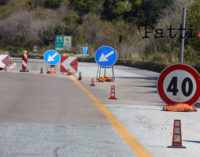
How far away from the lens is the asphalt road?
24.9ft

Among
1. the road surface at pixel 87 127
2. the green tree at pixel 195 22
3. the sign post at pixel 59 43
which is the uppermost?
the green tree at pixel 195 22

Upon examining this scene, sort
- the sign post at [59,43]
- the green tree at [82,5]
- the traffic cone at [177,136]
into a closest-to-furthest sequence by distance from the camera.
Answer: the traffic cone at [177,136]
the sign post at [59,43]
the green tree at [82,5]

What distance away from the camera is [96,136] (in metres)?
8.87

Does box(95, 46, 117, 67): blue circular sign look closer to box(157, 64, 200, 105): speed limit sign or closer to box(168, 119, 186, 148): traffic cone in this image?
box(157, 64, 200, 105): speed limit sign

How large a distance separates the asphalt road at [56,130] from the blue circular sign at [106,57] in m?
7.25

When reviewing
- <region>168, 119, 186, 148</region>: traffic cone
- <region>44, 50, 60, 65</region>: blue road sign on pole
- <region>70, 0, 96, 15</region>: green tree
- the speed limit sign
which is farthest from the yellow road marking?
<region>70, 0, 96, 15</region>: green tree

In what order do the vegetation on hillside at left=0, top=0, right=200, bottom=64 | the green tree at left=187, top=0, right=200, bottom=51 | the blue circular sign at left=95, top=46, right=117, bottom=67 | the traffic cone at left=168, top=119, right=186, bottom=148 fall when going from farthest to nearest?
the vegetation on hillside at left=0, top=0, right=200, bottom=64
the green tree at left=187, top=0, right=200, bottom=51
the blue circular sign at left=95, top=46, right=117, bottom=67
the traffic cone at left=168, top=119, right=186, bottom=148

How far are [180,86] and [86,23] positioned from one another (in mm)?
83853

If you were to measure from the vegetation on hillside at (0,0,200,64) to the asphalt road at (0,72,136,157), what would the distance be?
112 ft

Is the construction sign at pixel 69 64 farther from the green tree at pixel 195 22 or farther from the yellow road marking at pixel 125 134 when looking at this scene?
the yellow road marking at pixel 125 134

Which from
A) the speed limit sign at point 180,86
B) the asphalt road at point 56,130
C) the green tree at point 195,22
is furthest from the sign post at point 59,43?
the speed limit sign at point 180,86

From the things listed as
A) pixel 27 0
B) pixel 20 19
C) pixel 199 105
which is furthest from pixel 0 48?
pixel 199 105

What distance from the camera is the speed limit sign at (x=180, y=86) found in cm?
1000

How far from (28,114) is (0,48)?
9453 cm
